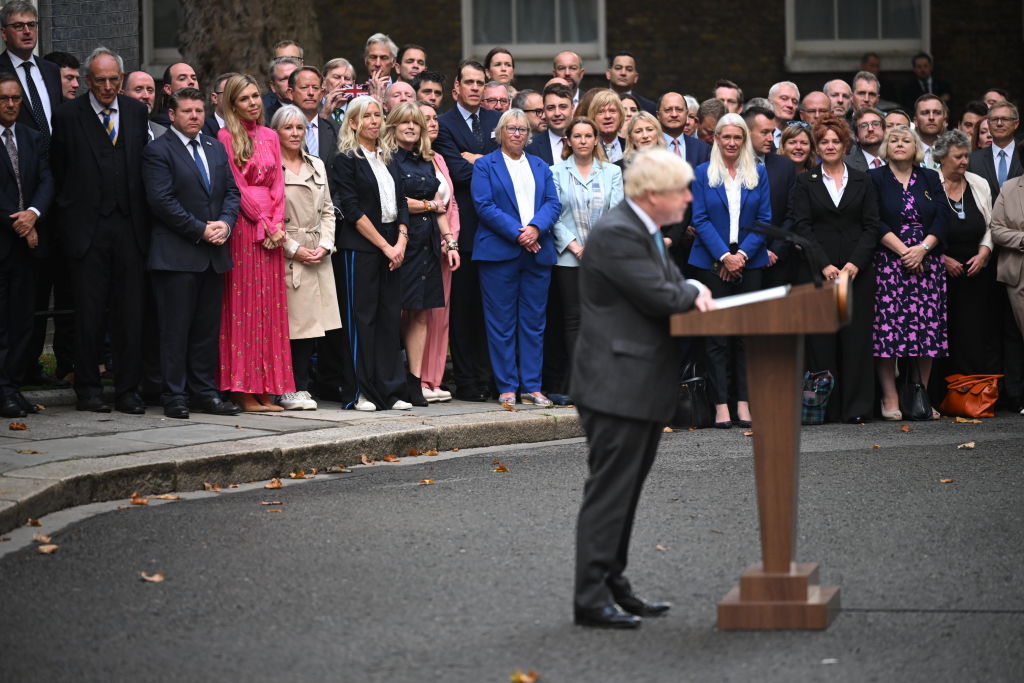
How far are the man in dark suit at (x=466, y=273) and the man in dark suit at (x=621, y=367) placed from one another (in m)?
6.70

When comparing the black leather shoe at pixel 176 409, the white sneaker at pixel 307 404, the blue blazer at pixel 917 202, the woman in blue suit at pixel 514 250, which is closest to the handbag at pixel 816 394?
the blue blazer at pixel 917 202

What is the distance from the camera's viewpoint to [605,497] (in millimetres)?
6465

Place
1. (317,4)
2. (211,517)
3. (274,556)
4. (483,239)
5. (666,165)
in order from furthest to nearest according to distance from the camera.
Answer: (317,4) → (483,239) → (211,517) → (274,556) → (666,165)

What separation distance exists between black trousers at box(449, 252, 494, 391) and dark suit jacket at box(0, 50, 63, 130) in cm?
343

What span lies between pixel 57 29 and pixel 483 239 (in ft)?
18.6

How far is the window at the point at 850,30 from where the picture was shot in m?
23.2

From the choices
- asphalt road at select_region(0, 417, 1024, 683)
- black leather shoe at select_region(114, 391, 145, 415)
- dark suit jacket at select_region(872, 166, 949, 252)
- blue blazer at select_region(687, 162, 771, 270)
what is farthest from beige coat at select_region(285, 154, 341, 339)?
dark suit jacket at select_region(872, 166, 949, 252)

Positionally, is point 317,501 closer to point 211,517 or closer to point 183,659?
point 211,517

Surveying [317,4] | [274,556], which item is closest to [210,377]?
[274,556]

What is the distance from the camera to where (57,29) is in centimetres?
1594

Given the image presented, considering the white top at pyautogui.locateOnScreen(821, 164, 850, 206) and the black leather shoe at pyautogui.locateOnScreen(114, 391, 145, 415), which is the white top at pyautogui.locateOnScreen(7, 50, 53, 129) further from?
the white top at pyautogui.locateOnScreen(821, 164, 850, 206)

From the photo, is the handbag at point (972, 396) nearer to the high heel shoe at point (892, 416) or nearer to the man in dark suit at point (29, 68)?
the high heel shoe at point (892, 416)

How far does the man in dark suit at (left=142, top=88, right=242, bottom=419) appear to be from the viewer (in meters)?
11.5

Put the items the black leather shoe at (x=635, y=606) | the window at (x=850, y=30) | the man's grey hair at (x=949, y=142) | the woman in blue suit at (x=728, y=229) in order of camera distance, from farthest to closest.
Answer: the window at (x=850, y=30)
the man's grey hair at (x=949, y=142)
the woman in blue suit at (x=728, y=229)
the black leather shoe at (x=635, y=606)
